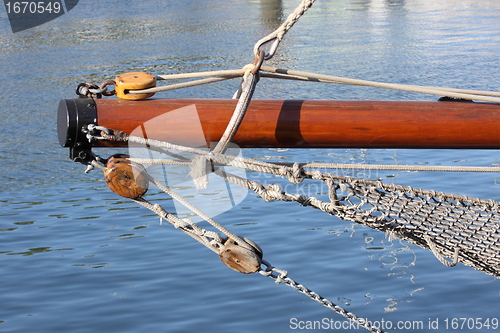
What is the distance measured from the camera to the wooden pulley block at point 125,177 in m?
2.65

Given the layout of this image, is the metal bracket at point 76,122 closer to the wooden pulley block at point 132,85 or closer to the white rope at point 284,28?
the wooden pulley block at point 132,85

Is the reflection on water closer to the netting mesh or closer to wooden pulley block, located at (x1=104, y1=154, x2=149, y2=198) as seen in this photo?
the netting mesh

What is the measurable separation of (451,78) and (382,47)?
3579 millimetres

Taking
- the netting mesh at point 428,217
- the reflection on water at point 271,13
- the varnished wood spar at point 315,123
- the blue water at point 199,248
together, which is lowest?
the reflection on water at point 271,13

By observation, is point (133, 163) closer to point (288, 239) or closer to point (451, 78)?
point (288, 239)

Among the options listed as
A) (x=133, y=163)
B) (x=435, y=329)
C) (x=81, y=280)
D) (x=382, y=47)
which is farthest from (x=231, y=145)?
(x=382, y=47)

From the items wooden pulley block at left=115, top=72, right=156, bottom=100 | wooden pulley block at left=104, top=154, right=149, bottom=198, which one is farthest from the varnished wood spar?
wooden pulley block at left=104, top=154, right=149, bottom=198

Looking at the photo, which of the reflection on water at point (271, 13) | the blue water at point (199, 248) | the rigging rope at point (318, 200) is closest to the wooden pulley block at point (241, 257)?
the rigging rope at point (318, 200)

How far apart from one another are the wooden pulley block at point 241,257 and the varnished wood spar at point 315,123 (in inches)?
18.3

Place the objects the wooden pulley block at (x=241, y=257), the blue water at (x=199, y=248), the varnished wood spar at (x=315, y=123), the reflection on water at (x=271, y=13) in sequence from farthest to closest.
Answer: the reflection on water at (x=271, y=13), the blue water at (x=199, y=248), the varnished wood spar at (x=315, y=123), the wooden pulley block at (x=241, y=257)

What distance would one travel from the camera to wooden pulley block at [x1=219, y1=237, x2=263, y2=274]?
262 centimetres

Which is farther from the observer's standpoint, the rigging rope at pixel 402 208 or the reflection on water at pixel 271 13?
the reflection on water at pixel 271 13

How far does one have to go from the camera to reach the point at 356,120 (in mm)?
2793

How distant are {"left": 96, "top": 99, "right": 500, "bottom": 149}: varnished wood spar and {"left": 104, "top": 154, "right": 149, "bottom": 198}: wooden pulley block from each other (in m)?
0.15
